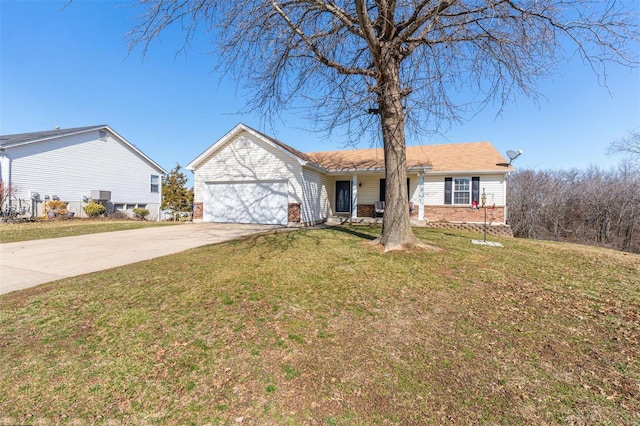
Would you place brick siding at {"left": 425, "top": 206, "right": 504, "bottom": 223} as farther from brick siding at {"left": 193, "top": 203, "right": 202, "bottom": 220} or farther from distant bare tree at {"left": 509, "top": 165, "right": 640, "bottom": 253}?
brick siding at {"left": 193, "top": 203, "right": 202, "bottom": 220}

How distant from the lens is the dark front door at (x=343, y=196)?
16.3 m

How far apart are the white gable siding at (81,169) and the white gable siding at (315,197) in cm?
1417

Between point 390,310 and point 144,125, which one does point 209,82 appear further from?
point 144,125

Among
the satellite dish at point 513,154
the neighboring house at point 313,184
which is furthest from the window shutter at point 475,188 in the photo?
the satellite dish at point 513,154

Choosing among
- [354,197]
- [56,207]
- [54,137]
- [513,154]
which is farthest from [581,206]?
[54,137]

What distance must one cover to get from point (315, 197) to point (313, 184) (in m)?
0.69

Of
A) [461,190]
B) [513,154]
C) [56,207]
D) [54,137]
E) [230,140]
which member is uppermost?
[54,137]

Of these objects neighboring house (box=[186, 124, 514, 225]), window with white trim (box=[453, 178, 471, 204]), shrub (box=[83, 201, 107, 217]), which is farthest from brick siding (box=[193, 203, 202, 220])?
window with white trim (box=[453, 178, 471, 204])

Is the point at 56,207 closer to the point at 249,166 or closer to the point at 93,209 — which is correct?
the point at 93,209

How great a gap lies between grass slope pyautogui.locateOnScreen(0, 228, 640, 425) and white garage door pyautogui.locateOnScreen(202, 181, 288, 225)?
27.5ft

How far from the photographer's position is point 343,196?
16484 mm

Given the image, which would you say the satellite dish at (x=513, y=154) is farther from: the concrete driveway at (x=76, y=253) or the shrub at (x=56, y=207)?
the shrub at (x=56, y=207)

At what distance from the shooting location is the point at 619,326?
323 cm

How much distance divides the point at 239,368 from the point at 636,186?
91.2ft
